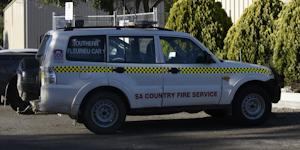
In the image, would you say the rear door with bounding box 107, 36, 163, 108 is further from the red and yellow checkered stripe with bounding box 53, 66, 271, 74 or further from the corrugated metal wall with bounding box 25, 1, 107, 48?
the corrugated metal wall with bounding box 25, 1, 107, 48

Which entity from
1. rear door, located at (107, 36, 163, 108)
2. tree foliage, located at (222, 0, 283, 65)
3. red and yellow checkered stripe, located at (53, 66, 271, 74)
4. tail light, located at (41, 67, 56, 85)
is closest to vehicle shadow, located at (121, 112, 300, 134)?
rear door, located at (107, 36, 163, 108)

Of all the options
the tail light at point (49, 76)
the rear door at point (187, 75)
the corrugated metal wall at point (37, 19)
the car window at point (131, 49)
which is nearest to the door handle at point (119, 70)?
the car window at point (131, 49)

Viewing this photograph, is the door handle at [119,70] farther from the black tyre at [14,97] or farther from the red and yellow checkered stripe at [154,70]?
the black tyre at [14,97]

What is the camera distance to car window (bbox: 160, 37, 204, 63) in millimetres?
9789

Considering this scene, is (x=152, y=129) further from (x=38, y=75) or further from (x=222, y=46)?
(x=222, y=46)

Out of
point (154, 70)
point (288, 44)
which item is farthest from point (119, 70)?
point (288, 44)

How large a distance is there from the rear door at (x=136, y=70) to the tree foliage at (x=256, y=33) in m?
6.50

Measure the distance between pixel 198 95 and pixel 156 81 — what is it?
2.74 feet

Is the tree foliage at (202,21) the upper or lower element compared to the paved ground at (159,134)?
upper

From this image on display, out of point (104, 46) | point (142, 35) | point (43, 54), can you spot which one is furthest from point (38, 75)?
point (142, 35)

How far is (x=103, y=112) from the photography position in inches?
368

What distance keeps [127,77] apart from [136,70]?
0.66 ft

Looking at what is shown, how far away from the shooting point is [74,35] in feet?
30.3

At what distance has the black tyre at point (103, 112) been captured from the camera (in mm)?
9211
